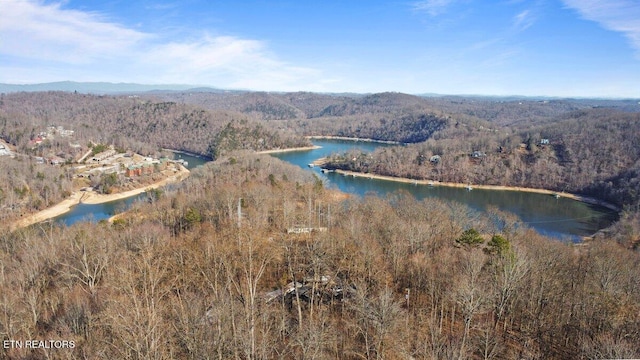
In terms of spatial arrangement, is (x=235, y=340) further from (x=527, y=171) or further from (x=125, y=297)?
(x=527, y=171)

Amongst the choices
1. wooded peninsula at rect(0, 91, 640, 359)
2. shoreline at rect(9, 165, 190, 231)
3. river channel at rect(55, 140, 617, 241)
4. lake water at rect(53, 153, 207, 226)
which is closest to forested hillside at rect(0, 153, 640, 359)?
wooded peninsula at rect(0, 91, 640, 359)

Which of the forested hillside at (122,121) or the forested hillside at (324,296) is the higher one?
the forested hillside at (122,121)

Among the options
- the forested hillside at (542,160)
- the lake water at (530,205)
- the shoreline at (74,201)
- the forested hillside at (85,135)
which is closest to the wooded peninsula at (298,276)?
the forested hillside at (85,135)

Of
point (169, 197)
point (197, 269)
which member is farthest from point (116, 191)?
point (197, 269)

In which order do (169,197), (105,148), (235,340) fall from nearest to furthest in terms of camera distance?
(235,340) → (169,197) → (105,148)

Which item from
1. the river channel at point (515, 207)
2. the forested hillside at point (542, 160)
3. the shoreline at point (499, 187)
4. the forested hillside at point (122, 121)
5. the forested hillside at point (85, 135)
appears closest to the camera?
the river channel at point (515, 207)

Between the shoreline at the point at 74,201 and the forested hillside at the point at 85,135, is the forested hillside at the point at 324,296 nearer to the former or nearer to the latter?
the shoreline at the point at 74,201
